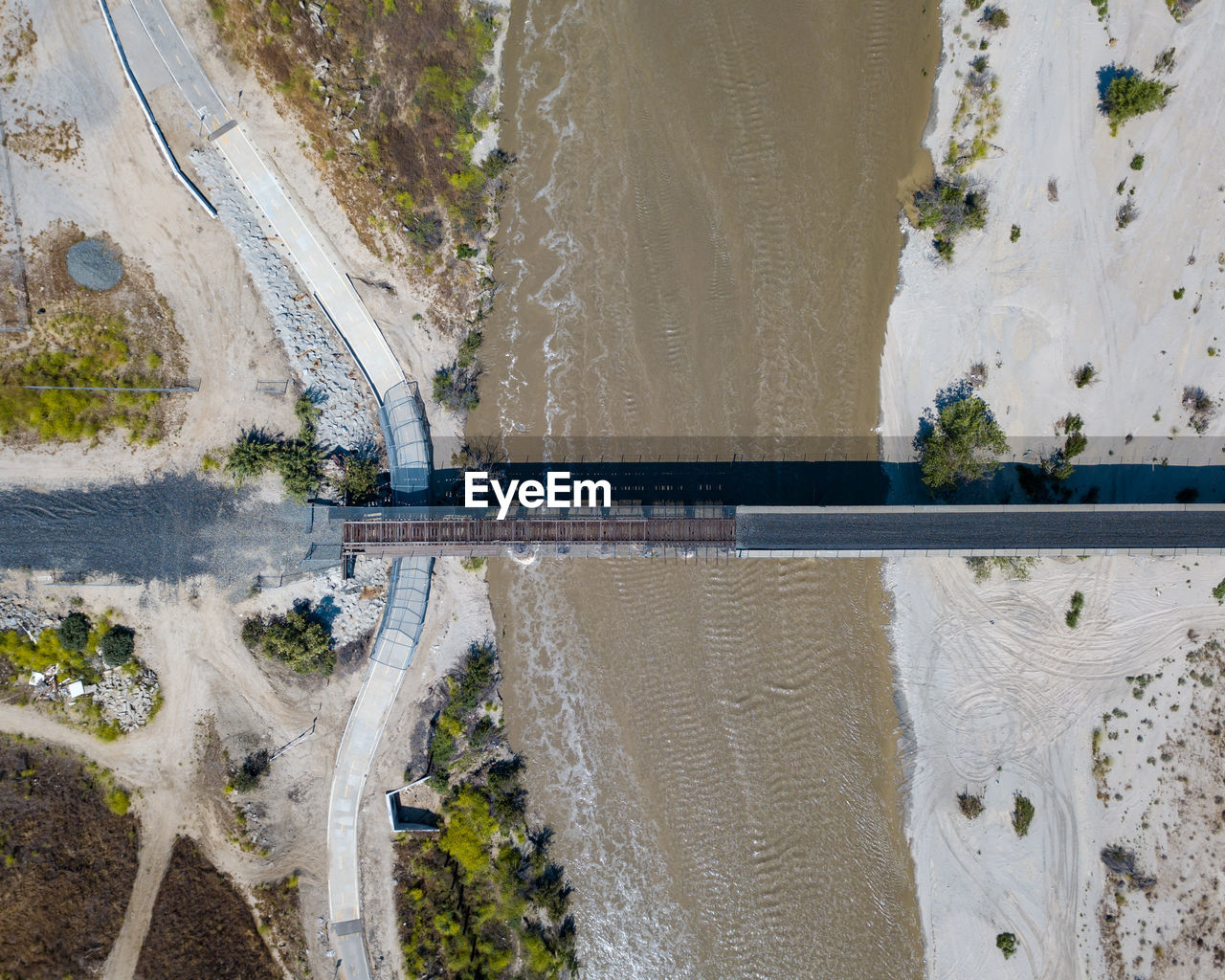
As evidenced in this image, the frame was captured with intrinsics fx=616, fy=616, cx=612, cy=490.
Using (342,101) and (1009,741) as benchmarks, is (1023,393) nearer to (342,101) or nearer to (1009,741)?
(1009,741)

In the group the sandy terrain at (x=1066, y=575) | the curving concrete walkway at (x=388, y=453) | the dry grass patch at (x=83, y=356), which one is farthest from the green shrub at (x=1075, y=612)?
the dry grass patch at (x=83, y=356)

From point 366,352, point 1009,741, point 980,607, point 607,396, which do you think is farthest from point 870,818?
point 366,352

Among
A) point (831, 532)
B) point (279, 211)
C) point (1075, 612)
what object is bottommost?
point (1075, 612)

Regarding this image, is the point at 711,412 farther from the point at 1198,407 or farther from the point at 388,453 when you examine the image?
the point at 1198,407

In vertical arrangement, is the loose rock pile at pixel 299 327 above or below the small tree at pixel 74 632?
above

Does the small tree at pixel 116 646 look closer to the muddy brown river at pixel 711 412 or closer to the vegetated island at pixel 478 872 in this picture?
the vegetated island at pixel 478 872

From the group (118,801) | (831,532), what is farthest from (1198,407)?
(118,801)
